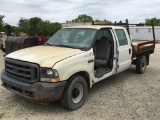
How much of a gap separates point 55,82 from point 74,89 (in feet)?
2.39

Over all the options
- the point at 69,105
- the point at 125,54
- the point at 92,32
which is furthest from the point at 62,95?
the point at 125,54

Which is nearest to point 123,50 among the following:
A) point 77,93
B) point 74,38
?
point 74,38

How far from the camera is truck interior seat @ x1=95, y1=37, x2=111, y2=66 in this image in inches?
249

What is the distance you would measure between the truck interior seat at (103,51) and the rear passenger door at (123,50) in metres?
0.34

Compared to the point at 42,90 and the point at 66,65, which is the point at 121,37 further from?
the point at 42,90

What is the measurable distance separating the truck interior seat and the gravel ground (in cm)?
83

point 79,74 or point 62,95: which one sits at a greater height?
point 79,74

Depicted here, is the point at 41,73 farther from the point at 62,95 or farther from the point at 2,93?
the point at 2,93

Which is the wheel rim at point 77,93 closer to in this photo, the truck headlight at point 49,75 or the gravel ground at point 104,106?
the gravel ground at point 104,106

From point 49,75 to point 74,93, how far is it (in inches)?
36.1

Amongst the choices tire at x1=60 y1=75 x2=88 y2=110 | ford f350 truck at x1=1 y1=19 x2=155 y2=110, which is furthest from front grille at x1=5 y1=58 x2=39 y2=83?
tire at x1=60 y1=75 x2=88 y2=110

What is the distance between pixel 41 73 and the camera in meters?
4.25

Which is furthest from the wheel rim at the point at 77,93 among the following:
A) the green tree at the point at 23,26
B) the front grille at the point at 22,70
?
the green tree at the point at 23,26

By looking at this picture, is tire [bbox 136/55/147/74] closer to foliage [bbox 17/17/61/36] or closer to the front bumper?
the front bumper
